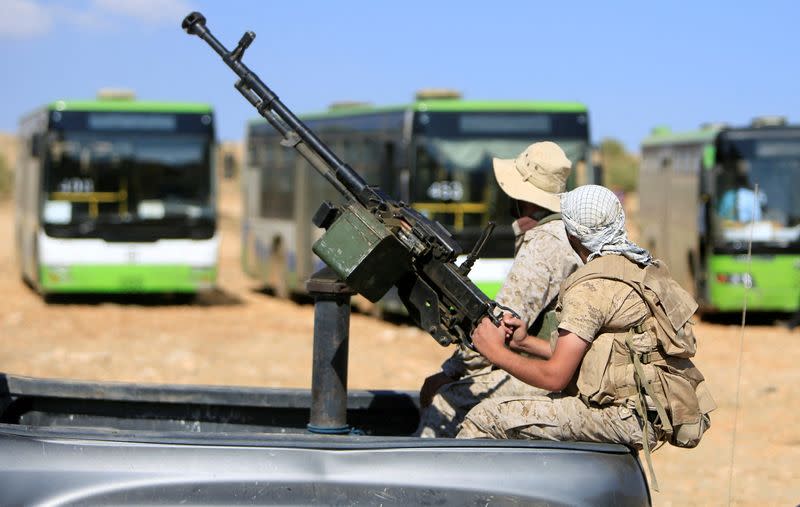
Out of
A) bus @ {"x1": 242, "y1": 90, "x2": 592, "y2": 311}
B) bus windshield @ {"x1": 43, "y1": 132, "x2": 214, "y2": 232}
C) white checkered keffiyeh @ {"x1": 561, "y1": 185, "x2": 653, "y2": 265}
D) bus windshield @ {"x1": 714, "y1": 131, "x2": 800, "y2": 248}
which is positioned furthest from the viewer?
bus windshield @ {"x1": 43, "y1": 132, "x2": 214, "y2": 232}

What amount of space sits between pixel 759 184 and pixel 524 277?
636 inches

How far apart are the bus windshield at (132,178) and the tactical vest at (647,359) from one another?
57.5 ft

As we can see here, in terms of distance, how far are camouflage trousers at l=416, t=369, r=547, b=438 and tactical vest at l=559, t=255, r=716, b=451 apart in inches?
37.2

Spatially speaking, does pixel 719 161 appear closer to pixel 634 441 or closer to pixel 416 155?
pixel 416 155

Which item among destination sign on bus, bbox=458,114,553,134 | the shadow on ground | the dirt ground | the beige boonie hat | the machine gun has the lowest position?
the shadow on ground

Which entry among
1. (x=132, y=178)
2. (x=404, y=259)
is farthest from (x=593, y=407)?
(x=132, y=178)

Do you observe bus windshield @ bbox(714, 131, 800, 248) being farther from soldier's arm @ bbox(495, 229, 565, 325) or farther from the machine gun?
the machine gun

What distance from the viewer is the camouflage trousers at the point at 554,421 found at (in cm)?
440

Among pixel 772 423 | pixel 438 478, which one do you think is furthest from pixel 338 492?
pixel 772 423

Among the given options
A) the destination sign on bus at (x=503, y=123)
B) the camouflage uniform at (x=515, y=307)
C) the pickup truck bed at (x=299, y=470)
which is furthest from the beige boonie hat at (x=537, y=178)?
the destination sign on bus at (x=503, y=123)

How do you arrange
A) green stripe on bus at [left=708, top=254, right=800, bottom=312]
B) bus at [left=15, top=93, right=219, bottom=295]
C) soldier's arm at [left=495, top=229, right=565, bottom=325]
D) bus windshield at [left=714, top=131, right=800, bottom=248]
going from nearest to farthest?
1. soldier's arm at [left=495, top=229, right=565, bottom=325]
2. green stripe on bus at [left=708, top=254, right=800, bottom=312]
3. bus windshield at [left=714, top=131, right=800, bottom=248]
4. bus at [left=15, top=93, right=219, bottom=295]

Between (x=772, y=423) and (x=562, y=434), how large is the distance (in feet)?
25.7

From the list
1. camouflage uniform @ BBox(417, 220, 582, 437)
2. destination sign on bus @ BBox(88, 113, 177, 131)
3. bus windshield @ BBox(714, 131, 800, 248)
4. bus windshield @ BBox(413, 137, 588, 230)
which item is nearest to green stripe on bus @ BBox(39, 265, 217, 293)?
destination sign on bus @ BBox(88, 113, 177, 131)

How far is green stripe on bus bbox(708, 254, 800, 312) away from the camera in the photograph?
20500 millimetres
